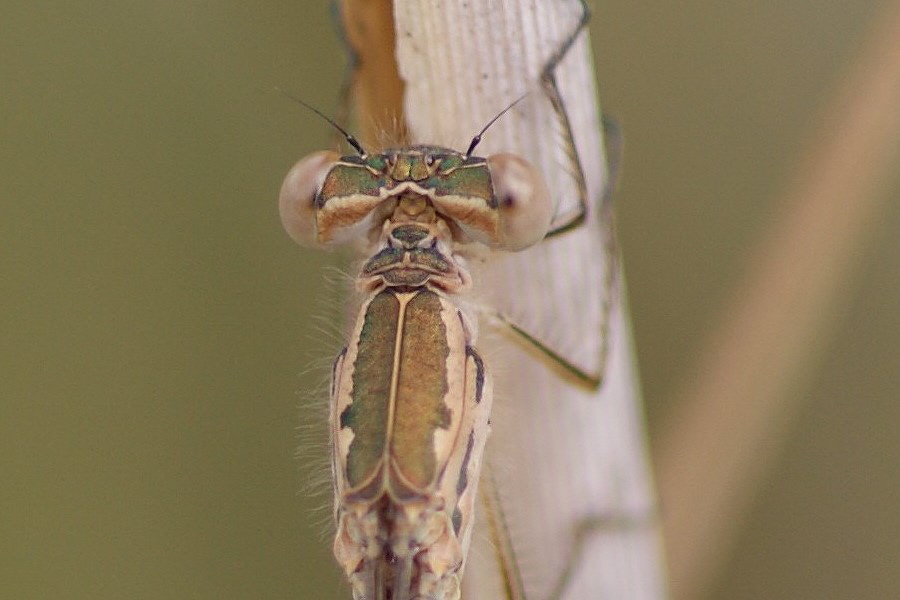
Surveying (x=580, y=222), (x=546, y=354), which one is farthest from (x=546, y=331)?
(x=580, y=222)

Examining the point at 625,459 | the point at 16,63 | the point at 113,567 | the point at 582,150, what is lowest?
the point at 113,567

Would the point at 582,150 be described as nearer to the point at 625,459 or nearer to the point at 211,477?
the point at 625,459

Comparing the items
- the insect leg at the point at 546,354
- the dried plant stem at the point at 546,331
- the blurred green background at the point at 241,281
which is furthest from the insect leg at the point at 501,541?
the blurred green background at the point at 241,281

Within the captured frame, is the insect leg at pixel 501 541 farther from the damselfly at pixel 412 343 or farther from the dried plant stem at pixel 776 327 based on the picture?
the dried plant stem at pixel 776 327

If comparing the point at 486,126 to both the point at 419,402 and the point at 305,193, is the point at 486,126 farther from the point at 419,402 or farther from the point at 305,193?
the point at 419,402

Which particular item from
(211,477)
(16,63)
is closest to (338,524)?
(211,477)

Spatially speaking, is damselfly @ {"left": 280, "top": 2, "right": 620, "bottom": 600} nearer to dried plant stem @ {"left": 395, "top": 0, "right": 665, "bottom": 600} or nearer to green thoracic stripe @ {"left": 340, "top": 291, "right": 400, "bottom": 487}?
green thoracic stripe @ {"left": 340, "top": 291, "right": 400, "bottom": 487}
